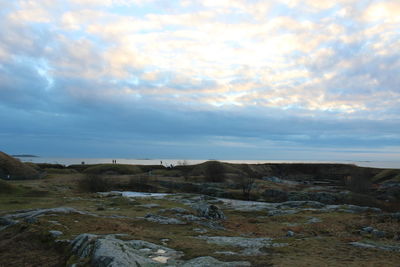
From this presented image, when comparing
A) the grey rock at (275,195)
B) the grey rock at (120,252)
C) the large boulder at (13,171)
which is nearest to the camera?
the grey rock at (120,252)

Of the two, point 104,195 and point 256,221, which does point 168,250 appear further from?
point 104,195

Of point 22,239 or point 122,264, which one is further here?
point 22,239

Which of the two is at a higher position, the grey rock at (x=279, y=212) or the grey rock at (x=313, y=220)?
the grey rock at (x=313, y=220)

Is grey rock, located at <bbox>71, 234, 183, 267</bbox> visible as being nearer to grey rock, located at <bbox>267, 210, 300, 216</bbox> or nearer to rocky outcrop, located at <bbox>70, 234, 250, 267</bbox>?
rocky outcrop, located at <bbox>70, 234, 250, 267</bbox>

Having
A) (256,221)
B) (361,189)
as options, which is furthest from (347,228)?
(361,189)

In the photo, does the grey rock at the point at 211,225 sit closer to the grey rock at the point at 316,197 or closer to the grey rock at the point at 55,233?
the grey rock at the point at 55,233

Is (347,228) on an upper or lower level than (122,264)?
lower

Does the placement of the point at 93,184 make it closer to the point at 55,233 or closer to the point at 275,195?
the point at 275,195

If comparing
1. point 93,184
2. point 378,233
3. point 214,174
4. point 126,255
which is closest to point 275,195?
point 214,174

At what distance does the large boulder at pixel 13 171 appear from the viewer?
291 ft

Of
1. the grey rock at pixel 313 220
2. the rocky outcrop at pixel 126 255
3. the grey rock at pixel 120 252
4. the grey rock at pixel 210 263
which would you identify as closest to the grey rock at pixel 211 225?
the grey rock at pixel 313 220

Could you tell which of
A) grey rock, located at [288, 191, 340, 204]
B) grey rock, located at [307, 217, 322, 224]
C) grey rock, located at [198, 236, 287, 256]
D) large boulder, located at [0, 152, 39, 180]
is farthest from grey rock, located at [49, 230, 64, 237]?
large boulder, located at [0, 152, 39, 180]

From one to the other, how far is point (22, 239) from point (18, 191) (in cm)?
4154

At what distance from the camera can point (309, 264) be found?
14109 millimetres
